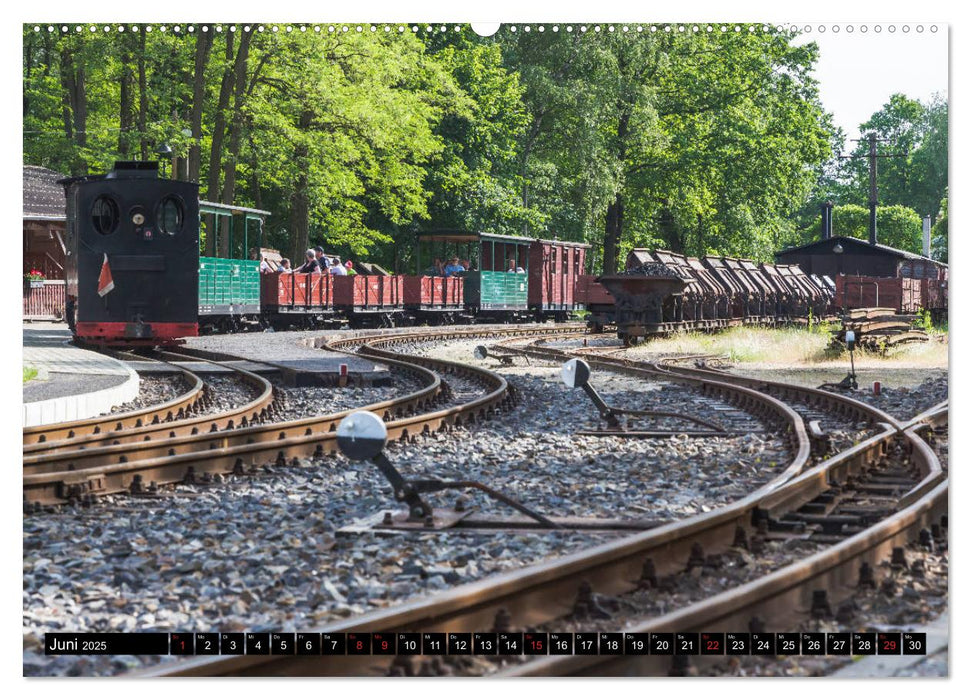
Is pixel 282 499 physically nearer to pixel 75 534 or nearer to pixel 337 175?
pixel 75 534

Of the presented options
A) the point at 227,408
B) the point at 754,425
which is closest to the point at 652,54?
the point at 754,425

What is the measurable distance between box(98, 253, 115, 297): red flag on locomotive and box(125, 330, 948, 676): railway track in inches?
419

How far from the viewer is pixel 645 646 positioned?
3.30m

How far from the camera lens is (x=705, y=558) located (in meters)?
5.06

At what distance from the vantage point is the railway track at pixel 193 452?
6.70 metres

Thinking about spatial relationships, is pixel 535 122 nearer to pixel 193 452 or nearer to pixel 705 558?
pixel 193 452

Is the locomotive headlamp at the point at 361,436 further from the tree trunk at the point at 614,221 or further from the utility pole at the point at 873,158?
the tree trunk at the point at 614,221

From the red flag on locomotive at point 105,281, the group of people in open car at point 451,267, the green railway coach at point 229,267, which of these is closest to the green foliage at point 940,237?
the red flag on locomotive at point 105,281

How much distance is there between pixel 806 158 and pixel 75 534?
468cm

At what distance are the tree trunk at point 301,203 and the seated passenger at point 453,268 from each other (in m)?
4.74

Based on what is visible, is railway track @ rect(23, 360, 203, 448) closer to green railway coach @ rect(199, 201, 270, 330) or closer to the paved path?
the paved path

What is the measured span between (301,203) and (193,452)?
16.6 metres

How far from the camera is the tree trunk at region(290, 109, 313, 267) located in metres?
15.7
